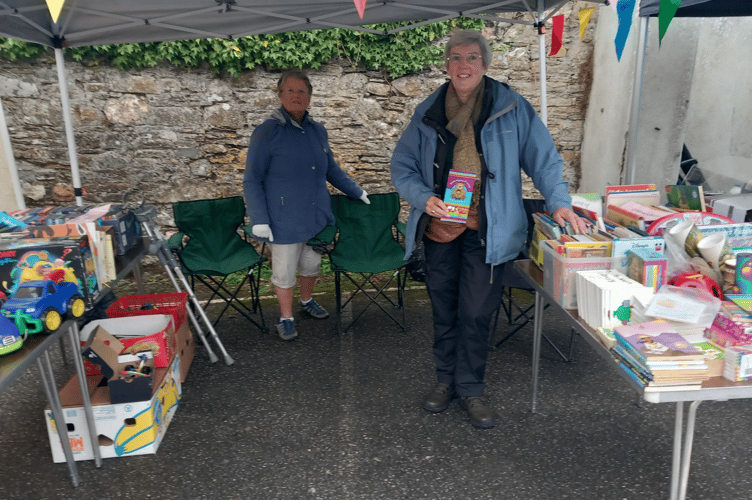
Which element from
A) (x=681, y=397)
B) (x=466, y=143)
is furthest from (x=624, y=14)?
(x=681, y=397)

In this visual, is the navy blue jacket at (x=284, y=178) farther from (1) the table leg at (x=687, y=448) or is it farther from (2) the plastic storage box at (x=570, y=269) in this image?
(1) the table leg at (x=687, y=448)

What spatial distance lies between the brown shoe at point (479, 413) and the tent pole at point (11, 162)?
15.2 ft

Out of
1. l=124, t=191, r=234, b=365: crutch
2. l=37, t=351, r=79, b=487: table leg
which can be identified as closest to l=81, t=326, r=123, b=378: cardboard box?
l=37, t=351, r=79, b=487: table leg

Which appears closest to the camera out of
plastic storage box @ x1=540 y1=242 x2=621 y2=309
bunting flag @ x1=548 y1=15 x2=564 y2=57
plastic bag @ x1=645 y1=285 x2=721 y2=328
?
plastic bag @ x1=645 y1=285 x2=721 y2=328

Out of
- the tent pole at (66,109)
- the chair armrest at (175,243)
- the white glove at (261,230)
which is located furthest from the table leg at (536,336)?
the tent pole at (66,109)

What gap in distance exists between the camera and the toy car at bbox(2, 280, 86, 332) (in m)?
2.02

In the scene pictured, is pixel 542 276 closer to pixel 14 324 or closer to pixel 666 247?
pixel 666 247

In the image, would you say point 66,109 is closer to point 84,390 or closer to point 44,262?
point 44,262

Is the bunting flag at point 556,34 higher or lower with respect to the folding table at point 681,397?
higher

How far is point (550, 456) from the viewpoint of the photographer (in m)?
2.45

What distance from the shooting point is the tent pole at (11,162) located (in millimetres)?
4758

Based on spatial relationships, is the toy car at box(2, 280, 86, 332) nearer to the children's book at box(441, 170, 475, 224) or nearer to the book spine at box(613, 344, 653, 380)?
the children's book at box(441, 170, 475, 224)

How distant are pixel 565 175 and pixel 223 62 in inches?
151

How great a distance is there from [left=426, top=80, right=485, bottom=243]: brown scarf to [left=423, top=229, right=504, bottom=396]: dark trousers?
0.07 metres
